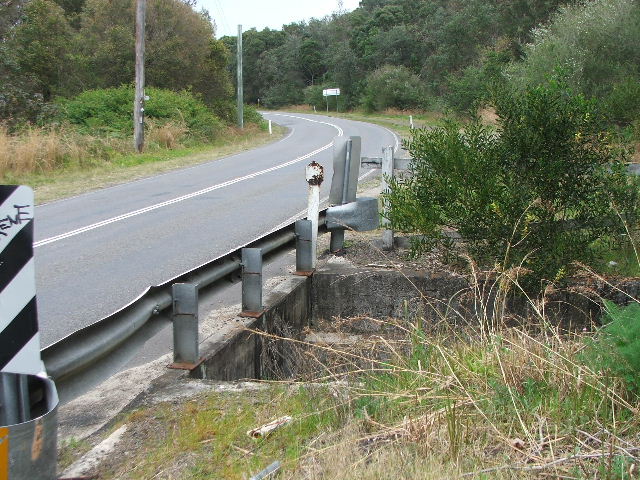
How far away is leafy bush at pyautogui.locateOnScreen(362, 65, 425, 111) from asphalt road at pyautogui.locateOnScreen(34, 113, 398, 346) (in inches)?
1659

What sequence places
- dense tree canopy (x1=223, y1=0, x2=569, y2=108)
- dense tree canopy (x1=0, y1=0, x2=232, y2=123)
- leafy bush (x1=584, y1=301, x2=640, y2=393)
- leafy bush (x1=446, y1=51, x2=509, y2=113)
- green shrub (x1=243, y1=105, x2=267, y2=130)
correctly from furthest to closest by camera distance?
dense tree canopy (x1=223, y1=0, x2=569, y2=108) → green shrub (x1=243, y1=105, x2=267, y2=130) → leafy bush (x1=446, y1=51, x2=509, y2=113) → dense tree canopy (x1=0, y1=0, x2=232, y2=123) → leafy bush (x1=584, y1=301, x2=640, y2=393)

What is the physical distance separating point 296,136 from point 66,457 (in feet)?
114

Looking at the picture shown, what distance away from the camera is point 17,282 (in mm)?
2811

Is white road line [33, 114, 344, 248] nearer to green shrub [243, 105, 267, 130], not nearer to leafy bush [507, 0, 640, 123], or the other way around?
leafy bush [507, 0, 640, 123]

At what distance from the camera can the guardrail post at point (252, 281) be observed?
5.41m

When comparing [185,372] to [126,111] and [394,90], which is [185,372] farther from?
[394,90]

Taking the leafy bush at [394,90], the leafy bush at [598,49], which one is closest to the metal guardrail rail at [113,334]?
the leafy bush at [598,49]

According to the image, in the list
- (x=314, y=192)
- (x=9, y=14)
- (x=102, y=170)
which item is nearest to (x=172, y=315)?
(x=314, y=192)

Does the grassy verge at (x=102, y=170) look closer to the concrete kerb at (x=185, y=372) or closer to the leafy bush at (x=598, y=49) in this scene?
the concrete kerb at (x=185, y=372)

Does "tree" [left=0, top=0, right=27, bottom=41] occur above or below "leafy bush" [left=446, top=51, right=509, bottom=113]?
above

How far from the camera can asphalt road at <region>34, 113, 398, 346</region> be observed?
778 cm

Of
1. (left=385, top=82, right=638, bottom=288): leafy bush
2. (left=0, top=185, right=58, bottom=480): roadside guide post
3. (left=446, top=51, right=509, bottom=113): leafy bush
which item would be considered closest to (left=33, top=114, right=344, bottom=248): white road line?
(left=385, top=82, right=638, bottom=288): leafy bush

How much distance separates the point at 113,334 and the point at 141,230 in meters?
8.10

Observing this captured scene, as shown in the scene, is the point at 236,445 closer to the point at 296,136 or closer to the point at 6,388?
the point at 6,388
